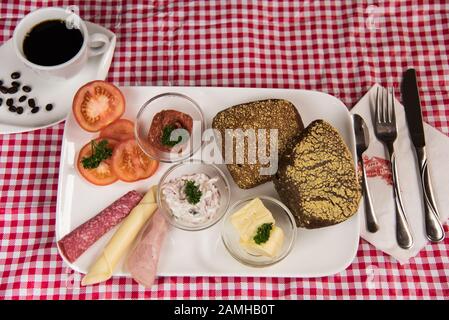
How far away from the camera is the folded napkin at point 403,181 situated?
4.87 ft

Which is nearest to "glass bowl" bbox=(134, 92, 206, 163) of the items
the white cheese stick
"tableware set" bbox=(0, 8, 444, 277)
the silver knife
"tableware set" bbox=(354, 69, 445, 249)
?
"tableware set" bbox=(0, 8, 444, 277)

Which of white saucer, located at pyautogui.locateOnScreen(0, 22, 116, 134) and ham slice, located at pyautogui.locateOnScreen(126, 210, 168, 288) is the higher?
white saucer, located at pyautogui.locateOnScreen(0, 22, 116, 134)

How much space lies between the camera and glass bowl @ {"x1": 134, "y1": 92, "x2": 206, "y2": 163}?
149 cm

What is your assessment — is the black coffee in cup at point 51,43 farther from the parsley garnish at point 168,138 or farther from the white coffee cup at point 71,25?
the parsley garnish at point 168,138

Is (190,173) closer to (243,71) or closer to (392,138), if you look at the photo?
(243,71)

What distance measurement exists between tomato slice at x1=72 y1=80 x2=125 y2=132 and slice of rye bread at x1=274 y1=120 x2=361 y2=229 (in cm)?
50

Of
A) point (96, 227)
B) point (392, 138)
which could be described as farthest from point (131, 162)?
point (392, 138)

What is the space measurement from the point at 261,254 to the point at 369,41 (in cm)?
81

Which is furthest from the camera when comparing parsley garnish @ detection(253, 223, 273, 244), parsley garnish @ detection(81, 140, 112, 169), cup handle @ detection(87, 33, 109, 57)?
cup handle @ detection(87, 33, 109, 57)

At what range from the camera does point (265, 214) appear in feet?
4.44

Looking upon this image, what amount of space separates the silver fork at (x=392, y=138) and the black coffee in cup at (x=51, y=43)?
906mm

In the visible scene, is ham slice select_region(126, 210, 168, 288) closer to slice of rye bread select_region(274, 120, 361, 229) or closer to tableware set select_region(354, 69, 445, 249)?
slice of rye bread select_region(274, 120, 361, 229)

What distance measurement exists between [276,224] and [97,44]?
2.48 feet

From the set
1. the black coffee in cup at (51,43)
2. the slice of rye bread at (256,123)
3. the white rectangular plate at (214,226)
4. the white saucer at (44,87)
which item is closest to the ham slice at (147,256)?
the white rectangular plate at (214,226)
